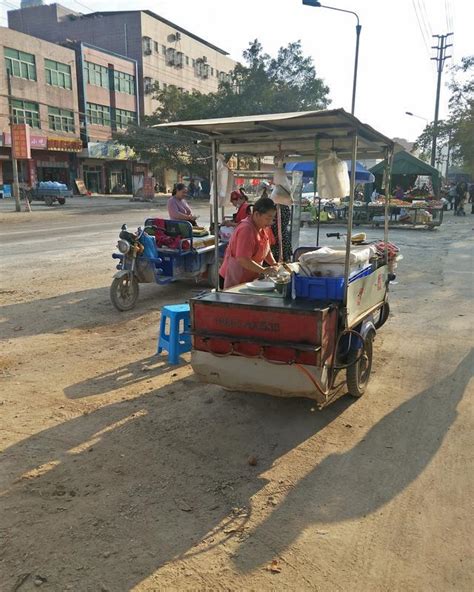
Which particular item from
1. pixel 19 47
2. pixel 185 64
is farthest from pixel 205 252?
pixel 185 64

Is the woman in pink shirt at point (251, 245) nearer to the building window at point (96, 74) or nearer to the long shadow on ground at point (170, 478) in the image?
the long shadow on ground at point (170, 478)

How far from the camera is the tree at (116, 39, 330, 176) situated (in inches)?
1560

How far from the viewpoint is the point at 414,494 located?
323 cm

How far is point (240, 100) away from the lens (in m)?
39.4

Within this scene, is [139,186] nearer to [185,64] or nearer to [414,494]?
[185,64]

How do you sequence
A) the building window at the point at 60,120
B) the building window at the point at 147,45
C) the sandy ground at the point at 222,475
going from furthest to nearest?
the building window at the point at 147,45 → the building window at the point at 60,120 → the sandy ground at the point at 222,475

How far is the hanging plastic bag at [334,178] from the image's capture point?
455cm

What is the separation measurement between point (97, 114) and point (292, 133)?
50717 mm

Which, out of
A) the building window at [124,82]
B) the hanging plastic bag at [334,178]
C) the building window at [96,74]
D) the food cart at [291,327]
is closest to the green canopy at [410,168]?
the hanging plastic bag at [334,178]

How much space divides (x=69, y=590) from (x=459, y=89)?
37.9 metres

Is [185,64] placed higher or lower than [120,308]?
higher

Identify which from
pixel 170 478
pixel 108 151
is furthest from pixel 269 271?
pixel 108 151

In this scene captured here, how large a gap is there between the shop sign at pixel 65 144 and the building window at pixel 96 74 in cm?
689

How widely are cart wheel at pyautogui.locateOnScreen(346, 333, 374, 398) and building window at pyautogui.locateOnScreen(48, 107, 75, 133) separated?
152 feet
